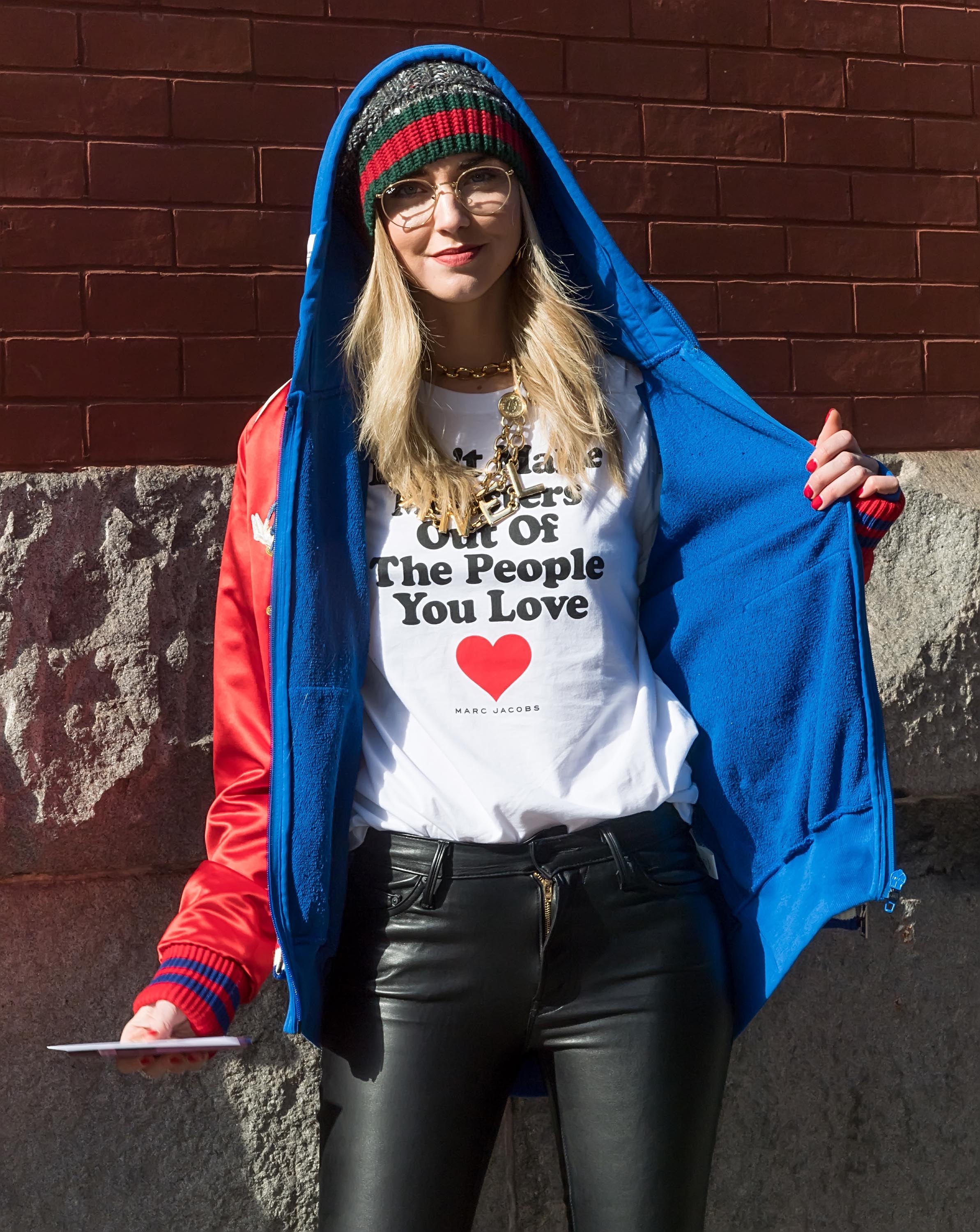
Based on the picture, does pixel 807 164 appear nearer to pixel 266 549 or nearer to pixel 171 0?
pixel 171 0

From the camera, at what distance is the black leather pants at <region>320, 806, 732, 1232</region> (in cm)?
180

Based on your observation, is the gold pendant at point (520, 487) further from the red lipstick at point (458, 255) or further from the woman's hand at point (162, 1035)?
the woman's hand at point (162, 1035)

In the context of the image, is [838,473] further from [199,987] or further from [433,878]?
[199,987]

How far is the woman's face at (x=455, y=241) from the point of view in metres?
2.01

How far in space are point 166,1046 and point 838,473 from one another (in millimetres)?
1319

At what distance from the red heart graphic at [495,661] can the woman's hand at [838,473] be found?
Answer: 0.54m

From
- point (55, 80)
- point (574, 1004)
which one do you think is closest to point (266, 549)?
point (574, 1004)

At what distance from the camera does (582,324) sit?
2.14m

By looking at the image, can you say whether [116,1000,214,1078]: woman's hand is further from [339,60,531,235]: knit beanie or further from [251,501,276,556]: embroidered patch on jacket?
[339,60,531,235]: knit beanie

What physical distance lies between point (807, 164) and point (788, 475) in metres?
1.23

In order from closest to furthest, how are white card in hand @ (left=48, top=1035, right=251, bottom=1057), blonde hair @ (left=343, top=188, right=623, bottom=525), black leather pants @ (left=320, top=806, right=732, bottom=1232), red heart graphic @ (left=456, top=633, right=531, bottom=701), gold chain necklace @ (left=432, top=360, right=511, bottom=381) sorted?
1. white card in hand @ (left=48, top=1035, right=251, bottom=1057)
2. black leather pants @ (left=320, top=806, right=732, bottom=1232)
3. red heart graphic @ (left=456, top=633, right=531, bottom=701)
4. blonde hair @ (left=343, top=188, right=623, bottom=525)
5. gold chain necklace @ (left=432, top=360, right=511, bottom=381)

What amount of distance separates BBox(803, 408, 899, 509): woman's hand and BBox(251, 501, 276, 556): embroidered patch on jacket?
2.87ft

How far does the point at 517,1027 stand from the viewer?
183cm

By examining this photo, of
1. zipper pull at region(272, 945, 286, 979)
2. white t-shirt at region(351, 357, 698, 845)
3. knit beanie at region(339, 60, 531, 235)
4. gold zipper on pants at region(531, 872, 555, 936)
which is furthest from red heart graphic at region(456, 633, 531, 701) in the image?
knit beanie at region(339, 60, 531, 235)
